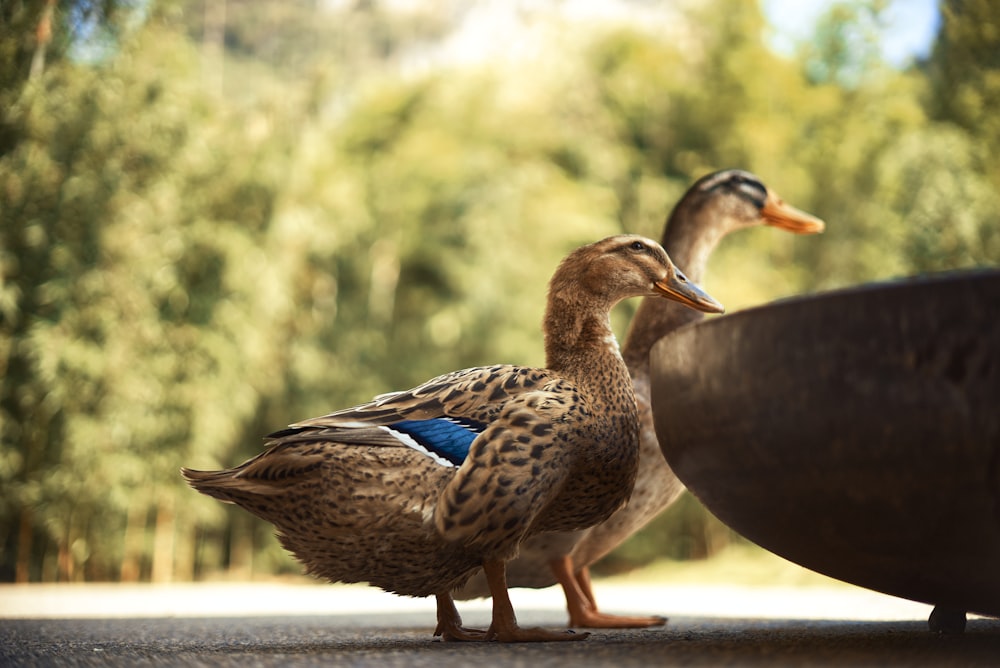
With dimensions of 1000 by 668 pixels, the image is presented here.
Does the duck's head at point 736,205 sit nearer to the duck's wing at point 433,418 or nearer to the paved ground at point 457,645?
the paved ground at point 457,645

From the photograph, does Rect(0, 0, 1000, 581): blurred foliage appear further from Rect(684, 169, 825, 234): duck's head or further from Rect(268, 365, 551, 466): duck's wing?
Rect(268, 365, 551, 466): duck's wing

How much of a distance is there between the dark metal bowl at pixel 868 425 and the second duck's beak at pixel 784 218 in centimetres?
198

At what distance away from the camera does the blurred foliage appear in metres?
8.39

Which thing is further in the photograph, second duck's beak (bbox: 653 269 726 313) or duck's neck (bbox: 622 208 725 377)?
duck's neck (bbox: 622 208 725 377)

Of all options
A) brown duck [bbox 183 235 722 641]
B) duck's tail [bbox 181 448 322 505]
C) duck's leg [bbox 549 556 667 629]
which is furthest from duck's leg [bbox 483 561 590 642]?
duck's leg [bbox 549 556 667 629]

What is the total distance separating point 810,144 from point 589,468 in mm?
13210

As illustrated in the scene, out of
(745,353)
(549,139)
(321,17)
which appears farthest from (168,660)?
(321,17)

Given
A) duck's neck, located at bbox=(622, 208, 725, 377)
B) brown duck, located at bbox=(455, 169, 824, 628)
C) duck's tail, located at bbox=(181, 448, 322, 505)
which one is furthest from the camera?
duck's neck, located at bbox=(622, 208, 725, 377)

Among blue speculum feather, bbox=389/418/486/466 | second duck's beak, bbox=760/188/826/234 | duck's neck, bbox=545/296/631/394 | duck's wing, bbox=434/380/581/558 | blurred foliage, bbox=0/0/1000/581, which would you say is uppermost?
blurred foliage, bbox=0/0/1000/581

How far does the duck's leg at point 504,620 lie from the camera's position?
2.02m

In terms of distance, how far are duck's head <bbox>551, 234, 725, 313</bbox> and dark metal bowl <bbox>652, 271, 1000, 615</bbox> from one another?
1.74 feet

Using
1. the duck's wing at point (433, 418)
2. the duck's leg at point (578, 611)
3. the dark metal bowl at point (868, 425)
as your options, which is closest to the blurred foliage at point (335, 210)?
the duck's leg at point (578, 611)

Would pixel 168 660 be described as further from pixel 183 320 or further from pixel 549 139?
pixel 549 139

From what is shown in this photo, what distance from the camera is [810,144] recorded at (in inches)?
558
